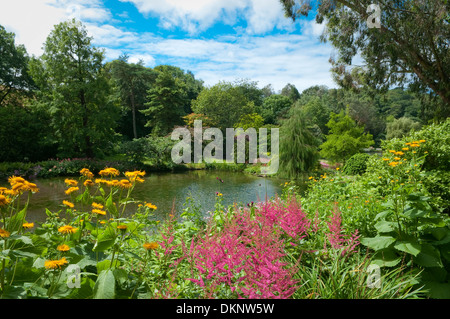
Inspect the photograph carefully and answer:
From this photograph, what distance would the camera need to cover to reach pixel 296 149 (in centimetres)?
1351

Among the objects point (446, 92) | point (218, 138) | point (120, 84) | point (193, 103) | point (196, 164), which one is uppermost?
point (120, 84)

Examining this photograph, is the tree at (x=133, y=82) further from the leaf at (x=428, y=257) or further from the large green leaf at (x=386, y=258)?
the leaf at (x=428, y=257)

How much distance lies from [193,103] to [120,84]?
6.92m

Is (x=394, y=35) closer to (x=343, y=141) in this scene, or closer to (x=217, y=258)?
(x=343, y=141)

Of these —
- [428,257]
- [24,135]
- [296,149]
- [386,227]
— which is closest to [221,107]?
[296,149]

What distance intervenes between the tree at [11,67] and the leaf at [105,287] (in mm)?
21262

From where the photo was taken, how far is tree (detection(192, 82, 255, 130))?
893 inches

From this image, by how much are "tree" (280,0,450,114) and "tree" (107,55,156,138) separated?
18.7 meters

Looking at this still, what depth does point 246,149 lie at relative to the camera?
19.6 m

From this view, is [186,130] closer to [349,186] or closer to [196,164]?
[196,164]

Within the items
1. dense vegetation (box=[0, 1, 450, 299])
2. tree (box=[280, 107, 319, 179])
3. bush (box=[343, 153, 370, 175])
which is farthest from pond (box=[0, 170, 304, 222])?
bush (box=[343, 153, 370, 175])

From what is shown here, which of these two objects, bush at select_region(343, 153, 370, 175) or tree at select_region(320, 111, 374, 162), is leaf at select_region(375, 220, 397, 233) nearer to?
bush at select_region(343, 153, 370, 175)

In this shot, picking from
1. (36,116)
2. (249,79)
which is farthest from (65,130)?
(249,79)

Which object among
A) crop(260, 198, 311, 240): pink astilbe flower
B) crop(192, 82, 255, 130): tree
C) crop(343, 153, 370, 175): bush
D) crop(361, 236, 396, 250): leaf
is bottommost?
crop(343, 153, 370, 175): bush
